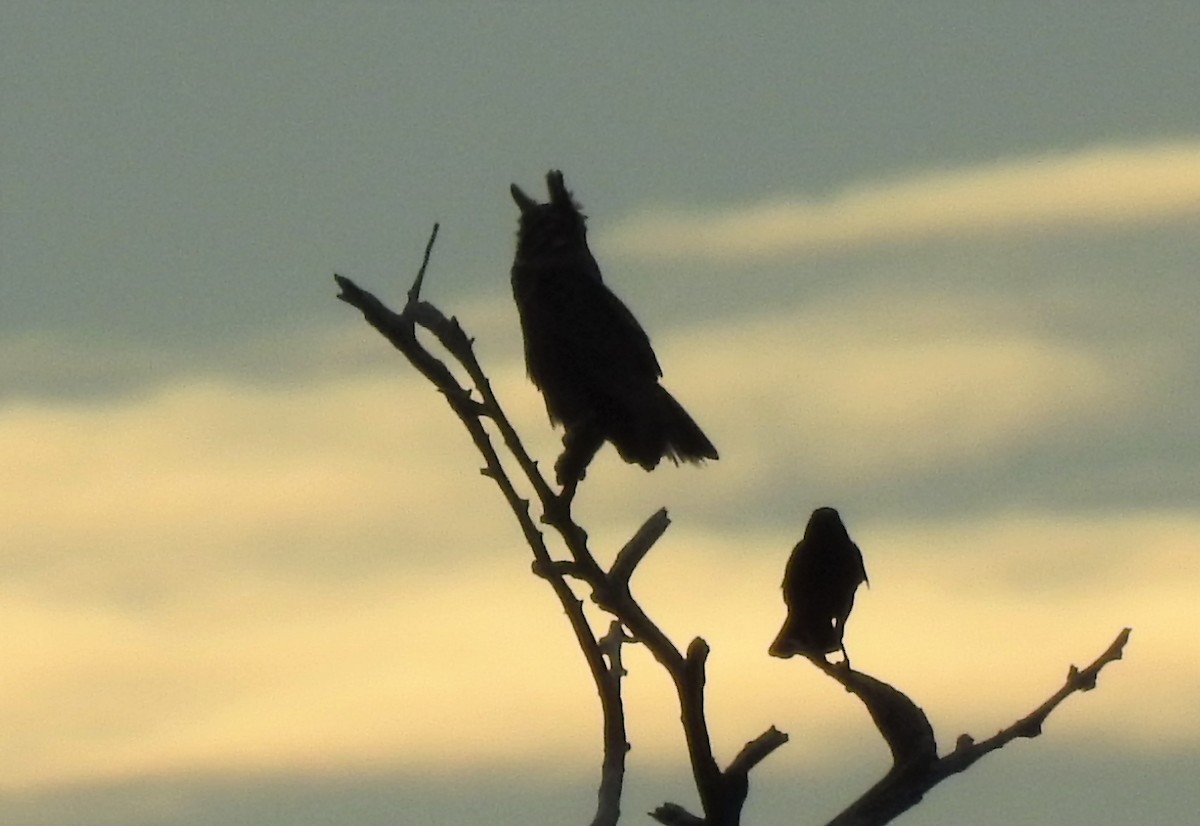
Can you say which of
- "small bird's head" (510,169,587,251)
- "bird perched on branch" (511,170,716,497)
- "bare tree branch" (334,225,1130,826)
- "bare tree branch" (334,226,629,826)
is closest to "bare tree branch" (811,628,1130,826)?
"bare tree branch" (334,225,1130,826)

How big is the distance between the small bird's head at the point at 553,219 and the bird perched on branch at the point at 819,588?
264 centimetres

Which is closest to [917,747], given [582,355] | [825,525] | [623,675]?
[623,675]

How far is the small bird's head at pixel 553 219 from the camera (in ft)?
37.1

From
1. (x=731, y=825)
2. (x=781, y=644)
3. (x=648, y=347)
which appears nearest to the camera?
(x=731, y=825)

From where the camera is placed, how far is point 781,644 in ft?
28.2

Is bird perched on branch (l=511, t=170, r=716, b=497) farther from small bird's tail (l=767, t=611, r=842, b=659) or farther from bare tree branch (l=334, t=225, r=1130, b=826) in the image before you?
bare tree branch (l=334, t=225, r=1130, b=826)

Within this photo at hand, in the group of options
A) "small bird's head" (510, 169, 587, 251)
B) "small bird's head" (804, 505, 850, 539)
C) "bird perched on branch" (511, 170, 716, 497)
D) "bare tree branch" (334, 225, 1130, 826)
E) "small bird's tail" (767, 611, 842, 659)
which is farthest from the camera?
"small bird's head" (510, 169, 587, 251)

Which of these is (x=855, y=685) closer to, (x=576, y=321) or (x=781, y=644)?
A: (x=781, y=644)

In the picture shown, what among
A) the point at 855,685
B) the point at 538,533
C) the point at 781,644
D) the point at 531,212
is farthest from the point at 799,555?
the point at 531,212

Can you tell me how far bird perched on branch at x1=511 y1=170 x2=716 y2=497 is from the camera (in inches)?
401

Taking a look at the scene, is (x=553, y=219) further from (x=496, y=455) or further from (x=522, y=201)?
(x=496, y=455)

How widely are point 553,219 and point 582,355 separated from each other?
882mm

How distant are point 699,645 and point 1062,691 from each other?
1322 millimetres

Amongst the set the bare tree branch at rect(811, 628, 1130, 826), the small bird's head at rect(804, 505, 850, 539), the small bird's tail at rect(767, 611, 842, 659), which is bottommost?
the bare tree branch at rect(811, 628, 1130, 826)
